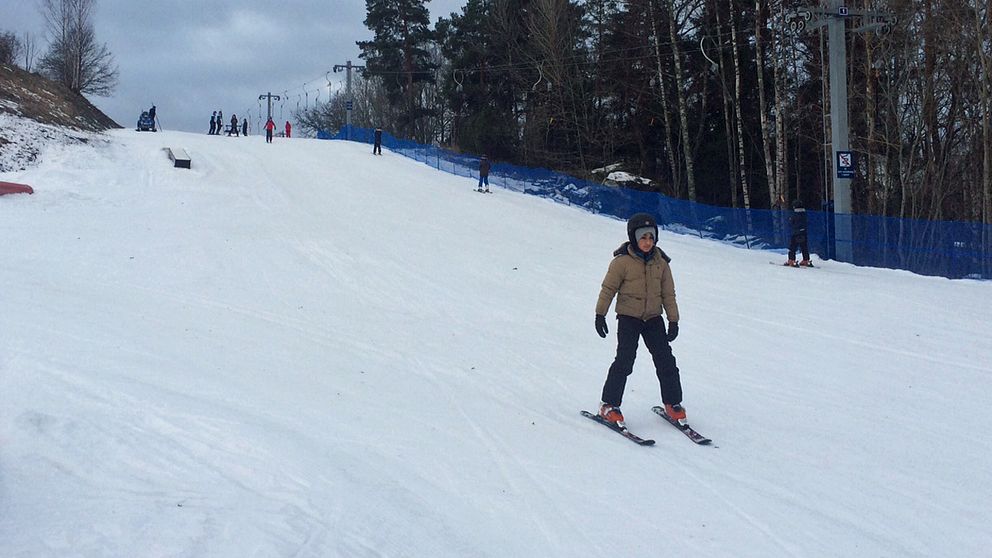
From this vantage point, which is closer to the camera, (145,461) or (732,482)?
(145,461)

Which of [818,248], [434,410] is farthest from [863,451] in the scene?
[818,248]

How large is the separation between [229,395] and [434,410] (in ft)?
6.03

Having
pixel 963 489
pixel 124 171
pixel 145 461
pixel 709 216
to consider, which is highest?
pixel 124 171

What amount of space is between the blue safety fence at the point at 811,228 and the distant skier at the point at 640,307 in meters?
13.0

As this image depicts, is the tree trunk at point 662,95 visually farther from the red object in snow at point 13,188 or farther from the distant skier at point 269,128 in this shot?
the red object in snow at point 13,188

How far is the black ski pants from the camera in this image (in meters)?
6.52

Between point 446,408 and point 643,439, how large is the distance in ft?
5.92

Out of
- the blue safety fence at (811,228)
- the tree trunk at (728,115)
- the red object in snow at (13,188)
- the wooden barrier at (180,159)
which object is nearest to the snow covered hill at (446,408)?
the blue safety fence at (811,228)

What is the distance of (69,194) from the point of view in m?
18.9

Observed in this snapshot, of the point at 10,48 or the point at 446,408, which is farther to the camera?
the point at 10,48

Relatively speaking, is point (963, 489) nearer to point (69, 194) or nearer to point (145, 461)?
point (145, 461)

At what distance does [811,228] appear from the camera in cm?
1934

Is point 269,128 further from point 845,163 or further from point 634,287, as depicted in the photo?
point 634,287

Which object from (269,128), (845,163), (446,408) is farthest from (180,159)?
(446,408)
